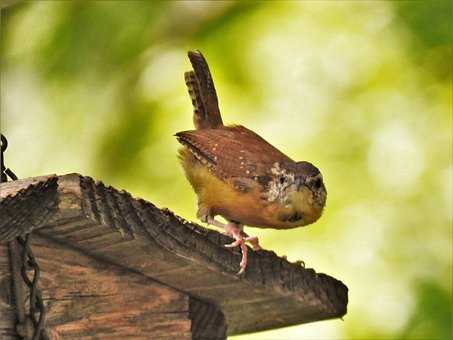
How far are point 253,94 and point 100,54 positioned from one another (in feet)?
1.97

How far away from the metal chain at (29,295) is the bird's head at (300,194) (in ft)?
3.50

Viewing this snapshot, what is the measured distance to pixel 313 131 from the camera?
13.3 ft

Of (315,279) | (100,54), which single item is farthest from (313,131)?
(315,279)

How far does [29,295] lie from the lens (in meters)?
2.24

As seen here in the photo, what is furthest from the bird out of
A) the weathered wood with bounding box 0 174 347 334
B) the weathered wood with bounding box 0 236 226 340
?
the weathered wood with bounding box 0 236 226 340

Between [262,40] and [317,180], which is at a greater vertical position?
[262,40]

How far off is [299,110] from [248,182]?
0.96 metres

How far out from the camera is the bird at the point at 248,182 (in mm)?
3166

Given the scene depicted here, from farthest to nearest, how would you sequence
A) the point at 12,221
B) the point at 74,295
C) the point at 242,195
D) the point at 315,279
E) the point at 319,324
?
the point at 319,324
the point at 242,195
the point at 315,279
the point at 74,295
the point at 12,221

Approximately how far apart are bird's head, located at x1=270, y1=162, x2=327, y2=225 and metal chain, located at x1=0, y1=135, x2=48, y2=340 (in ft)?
3.50

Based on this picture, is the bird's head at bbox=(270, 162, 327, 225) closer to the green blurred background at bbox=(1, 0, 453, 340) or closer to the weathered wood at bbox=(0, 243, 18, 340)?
the green blurred background at bbox=(1, 0, 453, 340)

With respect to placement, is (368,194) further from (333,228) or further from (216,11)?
(216,11)

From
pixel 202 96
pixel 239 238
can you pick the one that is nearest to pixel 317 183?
pixel 202 96

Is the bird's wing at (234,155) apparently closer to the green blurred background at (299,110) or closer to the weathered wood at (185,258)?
the weathered wood at (185,258)
